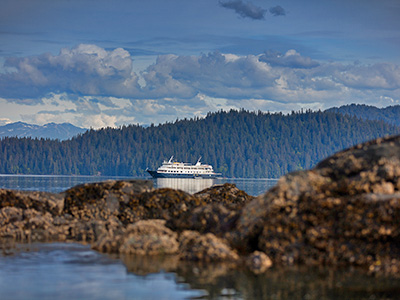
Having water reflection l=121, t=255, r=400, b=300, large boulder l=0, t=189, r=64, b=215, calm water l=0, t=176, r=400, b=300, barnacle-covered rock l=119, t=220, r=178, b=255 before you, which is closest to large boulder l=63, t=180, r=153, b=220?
large boulder l=0, t=189, r=64, b=215

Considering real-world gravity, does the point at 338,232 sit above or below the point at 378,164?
below

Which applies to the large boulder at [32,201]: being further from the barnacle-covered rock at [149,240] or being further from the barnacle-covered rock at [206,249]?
the barnacle-covered rock at [206,249]

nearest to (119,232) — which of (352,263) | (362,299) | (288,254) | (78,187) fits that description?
(78,187)

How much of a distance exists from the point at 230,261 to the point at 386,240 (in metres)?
4.06

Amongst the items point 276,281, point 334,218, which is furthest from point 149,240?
point 334,218

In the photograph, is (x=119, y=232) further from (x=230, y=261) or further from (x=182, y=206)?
(x=230, y=261)

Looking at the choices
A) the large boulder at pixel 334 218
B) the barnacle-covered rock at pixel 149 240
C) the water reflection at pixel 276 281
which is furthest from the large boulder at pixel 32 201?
the large boulder at pixel 334 218

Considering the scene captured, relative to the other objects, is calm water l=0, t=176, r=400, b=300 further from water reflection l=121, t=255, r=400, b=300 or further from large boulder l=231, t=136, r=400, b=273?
large boulder l=231, t=136, r=400, b=273

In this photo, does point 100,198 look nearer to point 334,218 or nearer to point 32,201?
point 32,201

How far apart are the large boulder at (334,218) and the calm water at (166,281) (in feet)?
2.51

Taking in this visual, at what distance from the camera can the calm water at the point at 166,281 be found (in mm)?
12422

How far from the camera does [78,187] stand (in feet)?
81.9

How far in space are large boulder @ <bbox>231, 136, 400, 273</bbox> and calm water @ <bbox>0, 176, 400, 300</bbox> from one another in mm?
764

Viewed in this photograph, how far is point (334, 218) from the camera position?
1534 cm
